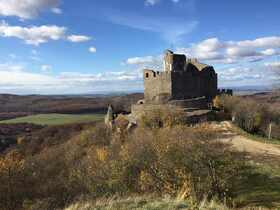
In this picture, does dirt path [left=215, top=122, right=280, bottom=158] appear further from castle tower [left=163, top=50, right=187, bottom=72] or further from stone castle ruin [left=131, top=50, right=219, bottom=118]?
castle tower [left=163, top=50, right=187, bottom=72]

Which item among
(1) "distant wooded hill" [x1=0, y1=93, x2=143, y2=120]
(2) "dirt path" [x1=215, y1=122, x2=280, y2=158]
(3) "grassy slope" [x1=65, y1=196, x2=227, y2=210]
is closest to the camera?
(3) "grassy slope" [x1=65, y1=196, x2=227, y2=210]

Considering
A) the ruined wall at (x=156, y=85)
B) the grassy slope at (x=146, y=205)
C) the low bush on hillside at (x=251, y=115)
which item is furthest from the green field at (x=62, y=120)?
the grassy slope at (x=146, y=205)

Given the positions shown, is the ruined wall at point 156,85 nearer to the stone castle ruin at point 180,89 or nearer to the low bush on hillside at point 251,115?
the stone castle ruin at point 180,89

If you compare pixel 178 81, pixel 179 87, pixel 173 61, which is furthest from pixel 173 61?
pixel 179 87

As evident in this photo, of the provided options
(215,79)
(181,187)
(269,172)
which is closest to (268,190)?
(269,172)

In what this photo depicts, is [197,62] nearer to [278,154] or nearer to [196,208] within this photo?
[278,154]

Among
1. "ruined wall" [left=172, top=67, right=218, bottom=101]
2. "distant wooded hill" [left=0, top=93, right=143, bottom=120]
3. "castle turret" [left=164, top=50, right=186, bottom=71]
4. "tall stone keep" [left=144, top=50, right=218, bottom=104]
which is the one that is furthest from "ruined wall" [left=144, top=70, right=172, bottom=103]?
"distant wooded hill" [left=0, top=93, right=143, bottom=120]

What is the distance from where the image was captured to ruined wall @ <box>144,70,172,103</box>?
3581 cm

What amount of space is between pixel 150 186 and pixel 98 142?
1995 centimetres

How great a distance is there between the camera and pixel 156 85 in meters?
37.0

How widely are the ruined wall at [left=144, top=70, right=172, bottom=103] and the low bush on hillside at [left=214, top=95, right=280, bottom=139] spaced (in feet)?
19.5

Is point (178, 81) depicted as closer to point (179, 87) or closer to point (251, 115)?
point (179, 87)

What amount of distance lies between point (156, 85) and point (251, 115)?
11492mm

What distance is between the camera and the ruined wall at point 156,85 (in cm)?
3581
